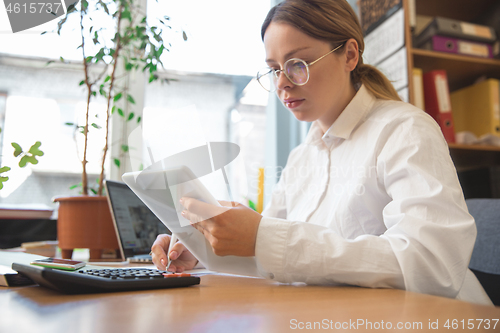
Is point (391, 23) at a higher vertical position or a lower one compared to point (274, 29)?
higher

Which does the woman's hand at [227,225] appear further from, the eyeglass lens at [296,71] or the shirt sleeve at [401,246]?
the eyeglass lens at [296,71]

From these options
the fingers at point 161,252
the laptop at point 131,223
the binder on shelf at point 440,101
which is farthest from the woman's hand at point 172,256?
the binder on shelf at point 440,101

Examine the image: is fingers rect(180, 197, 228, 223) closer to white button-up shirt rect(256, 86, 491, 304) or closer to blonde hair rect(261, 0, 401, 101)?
white button-up shirt rect(256, 86, 491, 304)

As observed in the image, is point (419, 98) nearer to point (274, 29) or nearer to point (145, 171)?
point (274, 29)

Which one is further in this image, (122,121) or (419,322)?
(122,121)

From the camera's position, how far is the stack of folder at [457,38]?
1.65 m

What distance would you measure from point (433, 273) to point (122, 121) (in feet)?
4.75

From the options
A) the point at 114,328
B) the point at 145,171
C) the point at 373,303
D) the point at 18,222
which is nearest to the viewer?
the point at 114,328

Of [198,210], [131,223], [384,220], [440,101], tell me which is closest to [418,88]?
[440,101]

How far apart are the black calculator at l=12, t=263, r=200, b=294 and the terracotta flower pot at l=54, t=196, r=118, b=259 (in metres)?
0.67

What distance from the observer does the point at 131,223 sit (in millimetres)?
1119

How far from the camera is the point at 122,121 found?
1.68 meters

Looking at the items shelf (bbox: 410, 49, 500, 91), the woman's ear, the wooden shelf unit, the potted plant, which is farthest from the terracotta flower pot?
shelf (bbox: 410, 49, 500, 91)

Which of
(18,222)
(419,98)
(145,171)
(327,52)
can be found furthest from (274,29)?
(18,222)
